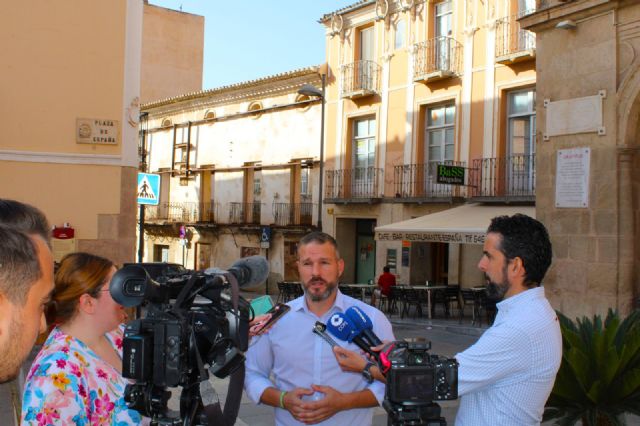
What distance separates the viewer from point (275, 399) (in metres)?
3.29

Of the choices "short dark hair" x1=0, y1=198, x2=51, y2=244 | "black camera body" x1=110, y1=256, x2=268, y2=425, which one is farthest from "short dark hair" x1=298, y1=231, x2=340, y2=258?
"short dark hair" x1=0, y1=198, x2=51, y2=244

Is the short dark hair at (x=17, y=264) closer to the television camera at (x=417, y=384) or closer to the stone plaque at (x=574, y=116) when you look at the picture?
the television camera at (x=417, y=384)

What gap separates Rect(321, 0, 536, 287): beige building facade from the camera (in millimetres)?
17844

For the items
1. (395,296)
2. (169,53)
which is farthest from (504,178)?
(169,53)

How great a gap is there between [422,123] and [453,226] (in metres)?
5.29

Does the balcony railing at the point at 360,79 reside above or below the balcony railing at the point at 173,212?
above

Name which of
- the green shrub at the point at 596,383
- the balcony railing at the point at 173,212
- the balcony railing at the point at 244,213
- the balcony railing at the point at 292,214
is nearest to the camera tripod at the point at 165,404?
the green shrub at the point at 596,383

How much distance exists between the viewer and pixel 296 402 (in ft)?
10.4

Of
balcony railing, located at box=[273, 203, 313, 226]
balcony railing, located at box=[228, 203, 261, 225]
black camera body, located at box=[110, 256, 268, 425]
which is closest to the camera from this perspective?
black camera body, located at box=[110, 256, 268, 425]

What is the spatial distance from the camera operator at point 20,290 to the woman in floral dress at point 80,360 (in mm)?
1158

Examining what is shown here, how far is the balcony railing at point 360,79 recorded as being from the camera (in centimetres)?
2230

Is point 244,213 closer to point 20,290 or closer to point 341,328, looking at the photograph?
point 341,328

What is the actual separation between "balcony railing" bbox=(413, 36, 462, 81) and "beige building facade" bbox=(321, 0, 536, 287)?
0.03 meters

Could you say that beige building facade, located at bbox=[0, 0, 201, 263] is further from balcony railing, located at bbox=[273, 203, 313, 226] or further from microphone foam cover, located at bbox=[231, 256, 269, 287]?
balcony railing, located at bbox=[273, 203, 313, 226]
